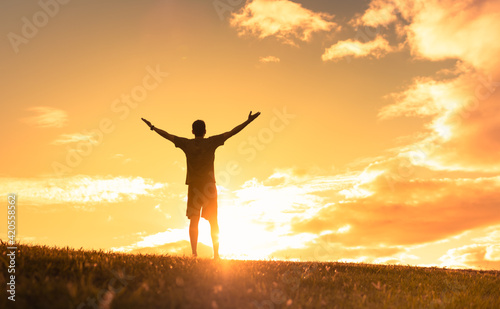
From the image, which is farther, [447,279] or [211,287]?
[447,279]

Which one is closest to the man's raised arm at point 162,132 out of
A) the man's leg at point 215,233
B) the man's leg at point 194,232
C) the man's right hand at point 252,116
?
the man's right hand at point 252,116

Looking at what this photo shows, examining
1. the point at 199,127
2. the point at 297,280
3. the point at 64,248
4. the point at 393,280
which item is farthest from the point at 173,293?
the point at 393,280

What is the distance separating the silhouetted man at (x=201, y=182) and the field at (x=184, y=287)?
207cm

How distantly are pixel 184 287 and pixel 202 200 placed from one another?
4.86 meters

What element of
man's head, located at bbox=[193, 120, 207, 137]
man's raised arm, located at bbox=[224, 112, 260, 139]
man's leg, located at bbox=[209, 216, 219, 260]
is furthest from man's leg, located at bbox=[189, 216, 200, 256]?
man's raised arm, located at bbox=[224, 112, 260, 139]

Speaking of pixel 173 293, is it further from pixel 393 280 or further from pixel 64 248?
pixel 393 280

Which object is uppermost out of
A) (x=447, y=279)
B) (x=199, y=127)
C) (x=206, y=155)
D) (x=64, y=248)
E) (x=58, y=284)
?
(x=199, y=127)

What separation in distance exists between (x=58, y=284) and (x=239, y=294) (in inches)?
113

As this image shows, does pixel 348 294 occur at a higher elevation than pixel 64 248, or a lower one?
lower

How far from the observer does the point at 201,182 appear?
1168cm

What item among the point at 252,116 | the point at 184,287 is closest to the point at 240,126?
the point at 252,116

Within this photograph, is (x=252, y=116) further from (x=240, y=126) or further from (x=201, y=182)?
(x=201, y=182)

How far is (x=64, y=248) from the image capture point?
10.3 m

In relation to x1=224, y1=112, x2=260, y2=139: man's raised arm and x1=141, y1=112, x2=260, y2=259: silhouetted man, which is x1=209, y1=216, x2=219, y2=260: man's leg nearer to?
x1=141, y1=112, x2=260, y2=259: silhouetted man
